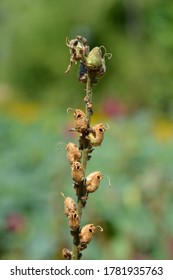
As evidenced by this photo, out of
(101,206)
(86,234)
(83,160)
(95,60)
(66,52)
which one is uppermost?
(66,52)

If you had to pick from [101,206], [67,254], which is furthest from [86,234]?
[101,206]

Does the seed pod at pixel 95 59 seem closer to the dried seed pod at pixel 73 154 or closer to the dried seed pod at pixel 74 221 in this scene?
the dried seed pod at pixel 73 154

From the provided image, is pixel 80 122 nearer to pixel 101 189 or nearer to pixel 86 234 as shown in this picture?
pixel 86 234

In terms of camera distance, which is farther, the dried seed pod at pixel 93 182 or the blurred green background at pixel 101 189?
the blurred green background at pixel 101 189

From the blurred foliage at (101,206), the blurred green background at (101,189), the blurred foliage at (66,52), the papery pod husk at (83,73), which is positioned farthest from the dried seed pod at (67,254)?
the blurred foliage at (66,52)

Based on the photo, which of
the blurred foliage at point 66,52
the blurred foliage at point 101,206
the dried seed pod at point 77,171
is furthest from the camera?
the blurred foliage at point 66,52

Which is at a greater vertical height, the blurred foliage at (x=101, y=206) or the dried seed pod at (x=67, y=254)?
the blurred foliage at (x=101, y=206)

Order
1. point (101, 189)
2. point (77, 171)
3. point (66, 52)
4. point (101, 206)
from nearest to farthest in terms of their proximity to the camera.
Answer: point (77, 171) < point (101, 206) < point (101, 189) < point (66, 52)

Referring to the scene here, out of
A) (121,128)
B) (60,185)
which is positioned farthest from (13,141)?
(60,185)
